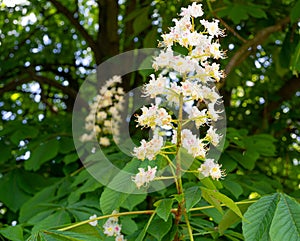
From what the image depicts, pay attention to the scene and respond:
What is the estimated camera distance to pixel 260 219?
3.65 ft

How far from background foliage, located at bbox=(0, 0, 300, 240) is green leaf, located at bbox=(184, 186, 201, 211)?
0.20 ft

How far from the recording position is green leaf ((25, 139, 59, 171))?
7.91 ft

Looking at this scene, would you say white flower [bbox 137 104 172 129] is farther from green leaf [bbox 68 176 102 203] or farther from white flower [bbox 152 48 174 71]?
green leaf [bbox 68 176 102 203]

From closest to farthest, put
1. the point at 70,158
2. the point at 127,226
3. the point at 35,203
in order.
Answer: the point at 127,226 → the point at 35,203 → the point at 70,158

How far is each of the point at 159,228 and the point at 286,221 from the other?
0.95 ft

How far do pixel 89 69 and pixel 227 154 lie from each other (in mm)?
1912

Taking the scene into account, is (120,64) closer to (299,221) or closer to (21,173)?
(21,173)

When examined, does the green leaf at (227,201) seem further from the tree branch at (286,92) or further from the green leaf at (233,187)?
the tree branch at (286,92)

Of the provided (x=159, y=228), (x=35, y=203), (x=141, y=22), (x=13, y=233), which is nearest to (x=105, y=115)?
(x=141, y=22)

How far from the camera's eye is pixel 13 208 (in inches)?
92.4

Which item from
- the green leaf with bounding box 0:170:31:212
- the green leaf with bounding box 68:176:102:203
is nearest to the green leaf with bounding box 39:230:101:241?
the green leaf with bounding box 68:176:102:203

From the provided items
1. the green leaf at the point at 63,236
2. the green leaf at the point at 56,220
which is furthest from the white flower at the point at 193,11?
the green leaf at the point at 56,220

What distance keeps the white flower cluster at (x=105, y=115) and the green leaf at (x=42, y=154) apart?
136mm

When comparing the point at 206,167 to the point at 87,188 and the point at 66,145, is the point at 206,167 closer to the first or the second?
the point at 87,188
